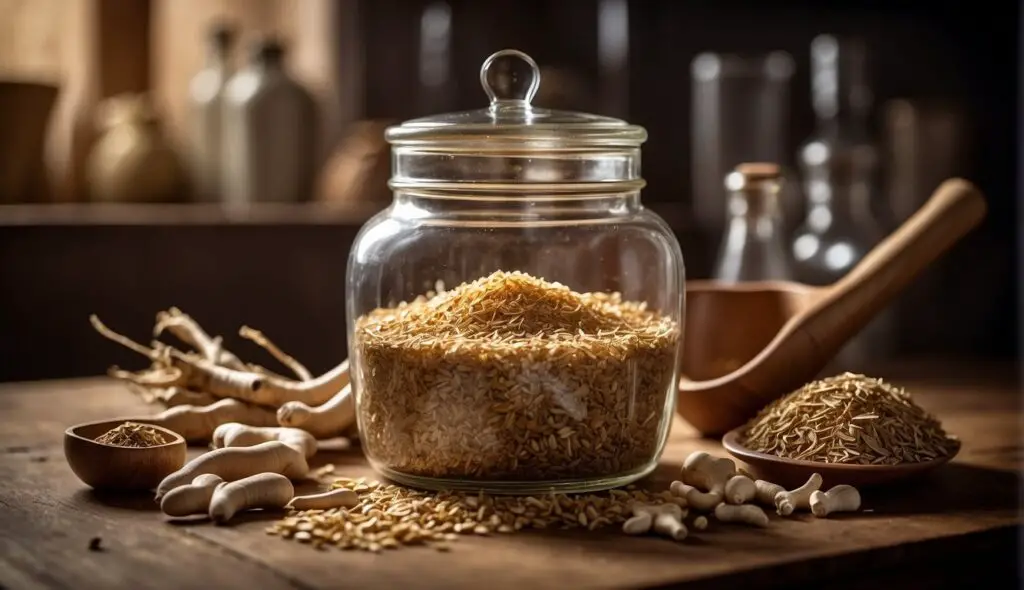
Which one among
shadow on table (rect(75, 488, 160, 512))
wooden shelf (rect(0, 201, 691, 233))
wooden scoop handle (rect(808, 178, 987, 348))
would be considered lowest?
shadow on table (rect(75, 488, 160, 512))

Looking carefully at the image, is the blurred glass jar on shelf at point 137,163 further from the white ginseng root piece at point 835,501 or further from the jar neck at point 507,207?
the white ginseng root piece at point 835,501

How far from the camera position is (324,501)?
989 mm

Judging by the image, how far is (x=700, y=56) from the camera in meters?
2.79

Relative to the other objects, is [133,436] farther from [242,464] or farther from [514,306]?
[514,306]

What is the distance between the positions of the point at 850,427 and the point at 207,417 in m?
0.58

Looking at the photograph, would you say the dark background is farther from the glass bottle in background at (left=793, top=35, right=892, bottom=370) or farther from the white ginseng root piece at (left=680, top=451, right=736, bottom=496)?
the white ginseng root piece at (left=680, top=451, right=736, bottom=496)

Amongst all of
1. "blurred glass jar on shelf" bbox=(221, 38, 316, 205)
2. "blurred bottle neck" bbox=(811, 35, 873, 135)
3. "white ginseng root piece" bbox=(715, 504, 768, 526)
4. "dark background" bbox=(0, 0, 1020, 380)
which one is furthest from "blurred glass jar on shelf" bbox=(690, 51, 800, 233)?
"white ginseng root piece" bbox=(715, 504, 768, 526)

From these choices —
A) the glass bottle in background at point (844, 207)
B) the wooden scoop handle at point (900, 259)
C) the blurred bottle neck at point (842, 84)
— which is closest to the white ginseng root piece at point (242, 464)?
the wooden scoop handle at point (900, 259)

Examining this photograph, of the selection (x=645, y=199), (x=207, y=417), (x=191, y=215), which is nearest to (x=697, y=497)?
(x=207, y=417)

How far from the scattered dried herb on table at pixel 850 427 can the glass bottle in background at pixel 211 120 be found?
6.18ft

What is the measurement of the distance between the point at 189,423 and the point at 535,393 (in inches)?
15.3

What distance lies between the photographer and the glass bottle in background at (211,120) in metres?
2.80

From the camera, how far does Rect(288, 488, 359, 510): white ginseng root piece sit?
38.9 inches

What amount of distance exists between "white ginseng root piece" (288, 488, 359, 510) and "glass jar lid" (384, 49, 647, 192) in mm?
269
